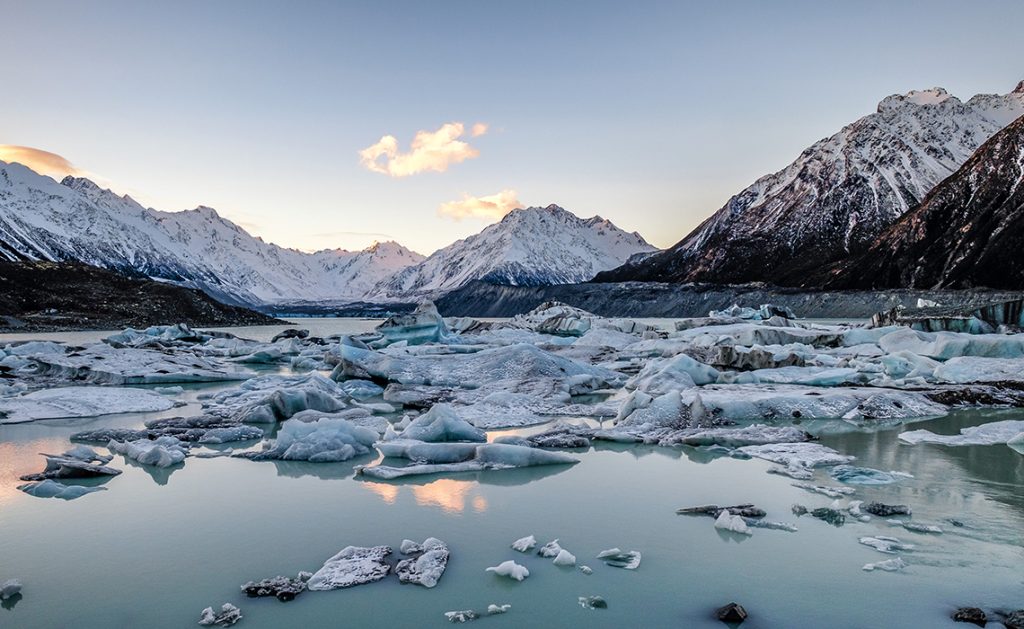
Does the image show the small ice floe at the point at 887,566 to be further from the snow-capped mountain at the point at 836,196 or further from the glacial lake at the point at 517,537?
the snow-capped mountain at the point at 836,196

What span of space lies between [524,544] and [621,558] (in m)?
0.78

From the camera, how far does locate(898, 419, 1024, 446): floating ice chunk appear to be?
30.5 ft

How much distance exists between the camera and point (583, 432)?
34.0ft

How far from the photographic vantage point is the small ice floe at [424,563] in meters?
4.62

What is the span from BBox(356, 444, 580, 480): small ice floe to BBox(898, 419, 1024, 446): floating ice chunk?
5236 millimetres

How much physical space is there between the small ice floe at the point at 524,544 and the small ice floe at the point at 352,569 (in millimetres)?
1011

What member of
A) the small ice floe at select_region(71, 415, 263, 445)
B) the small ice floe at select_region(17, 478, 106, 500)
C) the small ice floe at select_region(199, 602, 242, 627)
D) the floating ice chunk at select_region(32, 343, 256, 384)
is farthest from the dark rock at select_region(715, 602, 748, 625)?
the floating ice chunk at select_region(32, 343, 256, 384)

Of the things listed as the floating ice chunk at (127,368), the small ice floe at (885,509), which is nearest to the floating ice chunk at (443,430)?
the small ice floe at (885,509)

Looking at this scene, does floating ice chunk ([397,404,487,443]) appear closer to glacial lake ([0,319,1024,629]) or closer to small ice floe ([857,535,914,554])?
glacial lake ([0,319,1024,629])

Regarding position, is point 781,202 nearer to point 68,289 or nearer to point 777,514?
point 68,289

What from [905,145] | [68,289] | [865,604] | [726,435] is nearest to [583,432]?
[726,435]

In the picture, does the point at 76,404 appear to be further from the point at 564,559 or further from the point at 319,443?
the point at 564,559

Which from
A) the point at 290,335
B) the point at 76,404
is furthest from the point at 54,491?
the point at 290,335

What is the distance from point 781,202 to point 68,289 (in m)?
125
